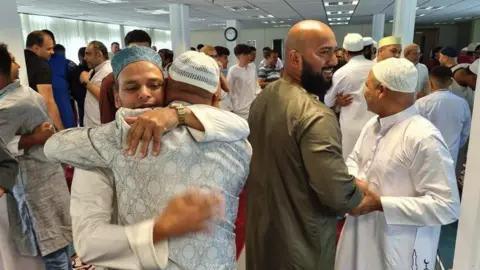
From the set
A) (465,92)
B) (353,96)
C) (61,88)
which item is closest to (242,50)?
(353,96)

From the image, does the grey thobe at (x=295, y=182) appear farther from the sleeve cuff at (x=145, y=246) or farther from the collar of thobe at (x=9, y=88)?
the collar of thobe at (x=9, y=88)

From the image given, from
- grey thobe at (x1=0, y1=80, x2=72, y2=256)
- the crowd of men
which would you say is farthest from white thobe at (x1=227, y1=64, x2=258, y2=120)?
grey thobe at (x1=0, y1=80, x2=72, y2=256)

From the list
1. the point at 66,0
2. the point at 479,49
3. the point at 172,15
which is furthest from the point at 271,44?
the point at 479,49

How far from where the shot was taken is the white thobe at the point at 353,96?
128 inches

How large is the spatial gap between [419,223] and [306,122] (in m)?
0.67

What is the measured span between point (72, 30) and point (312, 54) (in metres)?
13.2

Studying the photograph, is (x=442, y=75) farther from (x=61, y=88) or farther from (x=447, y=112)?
(x=61, y=88)

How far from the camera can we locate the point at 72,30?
12.8 metres

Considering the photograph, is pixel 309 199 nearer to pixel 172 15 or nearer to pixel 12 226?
pixel 12 226

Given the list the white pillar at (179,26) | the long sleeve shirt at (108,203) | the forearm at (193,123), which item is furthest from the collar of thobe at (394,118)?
the white pillar at (179,26)

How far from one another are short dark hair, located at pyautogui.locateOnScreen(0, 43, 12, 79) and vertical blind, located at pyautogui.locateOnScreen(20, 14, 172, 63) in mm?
10167

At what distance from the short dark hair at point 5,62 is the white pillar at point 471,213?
6.72 feet

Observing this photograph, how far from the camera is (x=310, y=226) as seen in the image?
149 centimetres

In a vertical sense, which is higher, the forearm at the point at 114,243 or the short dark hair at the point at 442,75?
the short dark hair at the point at 442,75
